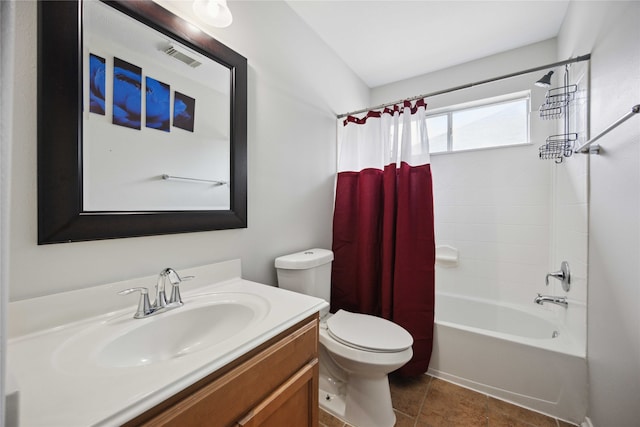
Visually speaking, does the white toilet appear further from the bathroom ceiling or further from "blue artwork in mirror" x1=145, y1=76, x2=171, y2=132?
the bathroom ceiling

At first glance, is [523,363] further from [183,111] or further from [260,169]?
[183,111]

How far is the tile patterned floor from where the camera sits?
136 centimetres

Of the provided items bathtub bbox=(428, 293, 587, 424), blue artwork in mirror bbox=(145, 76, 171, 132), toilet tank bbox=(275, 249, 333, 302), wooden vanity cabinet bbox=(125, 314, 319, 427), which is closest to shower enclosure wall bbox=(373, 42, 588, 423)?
bathtub bbox=(428, 293, 587, 424)

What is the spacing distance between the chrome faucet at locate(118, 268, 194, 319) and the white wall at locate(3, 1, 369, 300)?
10 centimetres

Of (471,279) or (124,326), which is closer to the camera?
(124,326)

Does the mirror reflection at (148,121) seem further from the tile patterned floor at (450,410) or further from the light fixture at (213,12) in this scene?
the tile patterned floor at (450,410)

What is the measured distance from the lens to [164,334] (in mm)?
863

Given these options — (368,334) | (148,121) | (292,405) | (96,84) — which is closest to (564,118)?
(368,334)

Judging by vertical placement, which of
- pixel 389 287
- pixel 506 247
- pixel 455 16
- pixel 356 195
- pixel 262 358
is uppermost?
pixel 455 16

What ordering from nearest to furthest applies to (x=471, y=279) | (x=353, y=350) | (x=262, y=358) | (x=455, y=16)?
(x=262, y=358) → (x=353, y=350) → (x=455, y=16) → (x=471, y=279)

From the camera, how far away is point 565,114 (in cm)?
158

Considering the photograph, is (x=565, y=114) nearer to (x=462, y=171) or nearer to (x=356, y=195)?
(x=462, y=171)

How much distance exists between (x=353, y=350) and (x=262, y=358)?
71 centimetres

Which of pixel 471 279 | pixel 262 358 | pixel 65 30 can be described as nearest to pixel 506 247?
pixel 471 279
